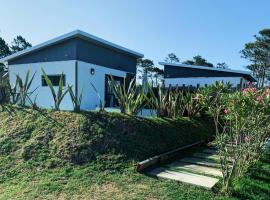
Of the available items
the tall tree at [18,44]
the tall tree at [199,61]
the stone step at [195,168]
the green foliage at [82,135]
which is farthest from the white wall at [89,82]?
the tall tree at [199,61]

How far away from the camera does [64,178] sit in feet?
15.7

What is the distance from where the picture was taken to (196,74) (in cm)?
2097

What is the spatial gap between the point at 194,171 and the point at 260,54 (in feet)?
105

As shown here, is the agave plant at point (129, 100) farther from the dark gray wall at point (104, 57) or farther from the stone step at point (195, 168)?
the dark gray wall at point (104, 57)

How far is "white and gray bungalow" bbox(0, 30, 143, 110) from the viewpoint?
49.1 ft

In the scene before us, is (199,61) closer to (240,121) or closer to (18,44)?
(18,44)

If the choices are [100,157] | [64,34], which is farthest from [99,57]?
[100,157]

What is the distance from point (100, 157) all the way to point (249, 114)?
9.14 ft

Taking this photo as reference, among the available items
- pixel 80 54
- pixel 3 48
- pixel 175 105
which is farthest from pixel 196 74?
pixel 3 48

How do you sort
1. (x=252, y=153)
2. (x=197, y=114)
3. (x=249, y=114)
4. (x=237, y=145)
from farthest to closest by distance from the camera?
(x=197, y=114)
(x=252, y=153)
(x=237, y=145)
(x=249, y=114)

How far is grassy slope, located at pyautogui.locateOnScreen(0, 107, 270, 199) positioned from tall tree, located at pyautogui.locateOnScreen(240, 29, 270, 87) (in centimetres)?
2847

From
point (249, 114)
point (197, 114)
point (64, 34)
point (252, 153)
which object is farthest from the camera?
point (64, 34)

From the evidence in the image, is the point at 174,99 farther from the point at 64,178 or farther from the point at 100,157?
the point at 64,178

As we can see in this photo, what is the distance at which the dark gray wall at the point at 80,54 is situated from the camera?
15.0 meters
